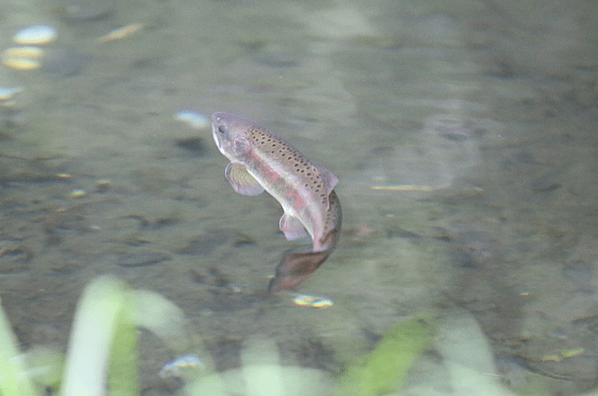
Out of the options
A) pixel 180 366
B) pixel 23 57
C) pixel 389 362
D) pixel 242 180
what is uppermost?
pixel 23 57

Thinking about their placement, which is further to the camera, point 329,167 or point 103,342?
point 329,167

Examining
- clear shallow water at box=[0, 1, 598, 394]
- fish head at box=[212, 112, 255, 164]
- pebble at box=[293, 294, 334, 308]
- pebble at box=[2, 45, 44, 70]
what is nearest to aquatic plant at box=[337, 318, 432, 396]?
clear shallow water at box=[0, 1, 598, 394]

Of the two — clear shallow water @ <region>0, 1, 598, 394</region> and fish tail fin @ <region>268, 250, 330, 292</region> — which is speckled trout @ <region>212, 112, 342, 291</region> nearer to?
fish tail fin @ <region>268, 250, 330, 292</region>

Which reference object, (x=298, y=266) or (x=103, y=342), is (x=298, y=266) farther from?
(x=103, y=342)

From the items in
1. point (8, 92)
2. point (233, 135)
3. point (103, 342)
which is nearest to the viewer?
point (103, 342)

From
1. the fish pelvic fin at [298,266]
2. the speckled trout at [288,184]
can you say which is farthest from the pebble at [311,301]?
the fish pelvic fin at [298,266]

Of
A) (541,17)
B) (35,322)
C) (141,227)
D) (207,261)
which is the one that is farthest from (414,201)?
(541,17)

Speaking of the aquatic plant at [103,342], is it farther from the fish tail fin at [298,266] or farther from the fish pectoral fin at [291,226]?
the fish pectoral fin at [291,226]

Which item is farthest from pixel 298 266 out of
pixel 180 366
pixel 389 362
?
pixel 180 366
